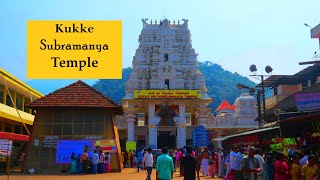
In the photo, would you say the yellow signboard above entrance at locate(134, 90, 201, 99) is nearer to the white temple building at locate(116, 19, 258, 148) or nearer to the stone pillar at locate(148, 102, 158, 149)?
the white temple building at locate(116, 19, 258, 148)

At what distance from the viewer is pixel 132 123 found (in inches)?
1882

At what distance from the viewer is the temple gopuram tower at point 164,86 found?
152 feet

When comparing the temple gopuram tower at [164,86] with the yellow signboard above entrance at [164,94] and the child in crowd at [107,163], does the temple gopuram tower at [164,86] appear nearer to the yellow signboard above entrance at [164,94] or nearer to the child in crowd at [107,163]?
the yellow signboard above entrance at [164,94]

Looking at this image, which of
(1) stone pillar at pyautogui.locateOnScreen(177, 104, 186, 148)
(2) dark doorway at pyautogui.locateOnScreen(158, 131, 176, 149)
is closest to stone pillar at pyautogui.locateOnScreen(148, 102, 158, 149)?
(1) stone pillar at pyautogui.locateOnScreen(177, 104, 186, 148)

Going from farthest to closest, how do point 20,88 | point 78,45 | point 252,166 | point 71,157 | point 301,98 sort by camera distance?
1. point 20,88
2. point 71,157
3. point 78,45
4. point 301,98
5. point 252,166

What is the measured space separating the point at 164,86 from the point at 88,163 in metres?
24.1

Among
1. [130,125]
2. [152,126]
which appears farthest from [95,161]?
[130,125]

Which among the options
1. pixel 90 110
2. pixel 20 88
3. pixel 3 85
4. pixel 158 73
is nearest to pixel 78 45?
pixel 90 110

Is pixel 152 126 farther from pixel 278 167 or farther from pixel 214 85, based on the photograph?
pixel 214 85

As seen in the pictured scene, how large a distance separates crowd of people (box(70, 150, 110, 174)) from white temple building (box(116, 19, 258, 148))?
21089 mm

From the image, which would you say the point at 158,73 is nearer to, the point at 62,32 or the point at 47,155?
the point at 47,155

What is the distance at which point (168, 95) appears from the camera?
45531 mm

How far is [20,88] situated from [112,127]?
13.8 m

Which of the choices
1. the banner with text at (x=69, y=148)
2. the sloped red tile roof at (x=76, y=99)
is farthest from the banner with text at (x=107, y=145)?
the sloped red tile roof at (x=76, y=99)
